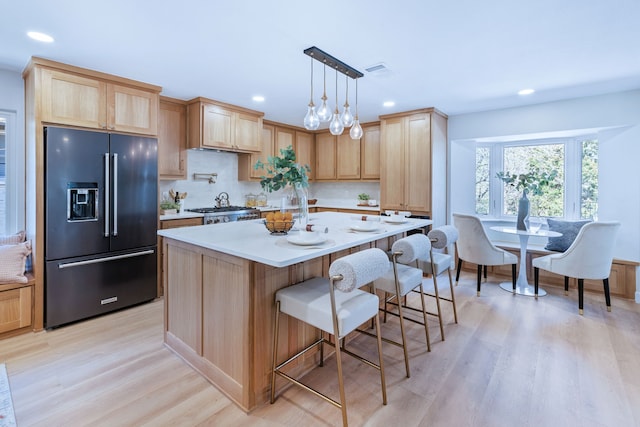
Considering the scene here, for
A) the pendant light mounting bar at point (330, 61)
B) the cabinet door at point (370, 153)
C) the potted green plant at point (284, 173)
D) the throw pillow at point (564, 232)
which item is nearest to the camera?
the potted green plant at point (284, 173)

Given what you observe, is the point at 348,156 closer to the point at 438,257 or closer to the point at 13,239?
the point at 438,257

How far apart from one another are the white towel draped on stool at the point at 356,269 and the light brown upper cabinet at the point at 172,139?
3157 mm

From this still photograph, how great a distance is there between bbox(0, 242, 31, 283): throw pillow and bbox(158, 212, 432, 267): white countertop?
151 cm

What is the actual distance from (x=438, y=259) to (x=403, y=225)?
435 millimetres

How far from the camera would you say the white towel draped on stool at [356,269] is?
152cm

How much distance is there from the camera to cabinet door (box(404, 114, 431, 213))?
4363 mm

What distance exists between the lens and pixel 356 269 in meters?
1.53

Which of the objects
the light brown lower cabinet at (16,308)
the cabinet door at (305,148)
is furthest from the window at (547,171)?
the light brown lower cabinet at (16,308)

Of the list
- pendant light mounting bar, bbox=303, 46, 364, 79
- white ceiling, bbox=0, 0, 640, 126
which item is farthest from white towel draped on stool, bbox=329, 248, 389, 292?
pendant light mounting bar, bbox=303, 46, 364, 79

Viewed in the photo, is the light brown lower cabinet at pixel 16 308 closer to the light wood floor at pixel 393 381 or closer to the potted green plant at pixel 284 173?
the light wood floor at pixel 393 381

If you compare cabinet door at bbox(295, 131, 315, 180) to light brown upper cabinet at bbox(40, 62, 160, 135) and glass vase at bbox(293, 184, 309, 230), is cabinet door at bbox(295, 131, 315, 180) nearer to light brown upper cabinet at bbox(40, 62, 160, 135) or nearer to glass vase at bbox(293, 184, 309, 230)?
light brown upper cabinet at bbox(40, 62, 160, 135)

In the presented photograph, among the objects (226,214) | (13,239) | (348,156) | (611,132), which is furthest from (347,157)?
(13,239)

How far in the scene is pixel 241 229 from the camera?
2.49 metres

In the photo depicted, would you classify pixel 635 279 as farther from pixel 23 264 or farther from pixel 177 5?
pixel 23 264
